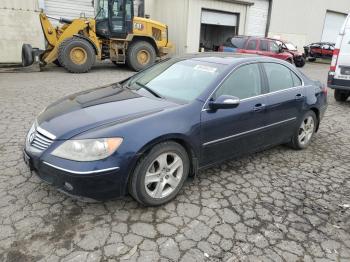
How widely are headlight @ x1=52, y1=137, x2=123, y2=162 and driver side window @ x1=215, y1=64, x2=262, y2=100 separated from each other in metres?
1.35

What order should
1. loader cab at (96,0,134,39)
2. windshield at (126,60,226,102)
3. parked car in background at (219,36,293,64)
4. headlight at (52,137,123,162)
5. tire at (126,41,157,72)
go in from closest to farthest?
headlight at (52,137,123,162) < windshield at (126,60,226,102) < loader cab at (96,0,134,39) < tire at (126,41,157,72) < parked car in background at (219,36,293,64)

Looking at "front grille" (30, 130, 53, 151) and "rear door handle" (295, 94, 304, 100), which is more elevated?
"rear door handle" (295, 94, 304, 100)

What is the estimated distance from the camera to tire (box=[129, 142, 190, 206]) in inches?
115

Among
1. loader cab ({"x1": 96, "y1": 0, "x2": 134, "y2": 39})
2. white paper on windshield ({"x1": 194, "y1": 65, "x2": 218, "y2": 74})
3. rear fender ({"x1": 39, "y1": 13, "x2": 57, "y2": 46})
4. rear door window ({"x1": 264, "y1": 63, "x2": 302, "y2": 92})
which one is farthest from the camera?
loader cab ({"x1": 96, "y1": 0, "x2": 134, "y2": 39})

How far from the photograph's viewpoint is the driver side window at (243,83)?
362 centimetres

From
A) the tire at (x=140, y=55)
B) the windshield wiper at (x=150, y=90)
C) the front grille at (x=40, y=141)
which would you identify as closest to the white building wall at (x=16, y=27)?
the tire at (x=140, y=55)

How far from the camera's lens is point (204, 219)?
3031 mm

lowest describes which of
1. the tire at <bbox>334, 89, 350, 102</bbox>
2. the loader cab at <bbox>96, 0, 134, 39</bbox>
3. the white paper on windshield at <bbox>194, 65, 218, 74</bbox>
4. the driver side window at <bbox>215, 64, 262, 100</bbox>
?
the tire at <bbox>334, 89, 350, 102</bbox>

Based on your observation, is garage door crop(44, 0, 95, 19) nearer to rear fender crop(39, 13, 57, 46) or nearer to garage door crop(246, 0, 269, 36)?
rear fender crop(39, 13, 57, 46)

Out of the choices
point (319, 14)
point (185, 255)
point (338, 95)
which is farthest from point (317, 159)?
point (319, 14)

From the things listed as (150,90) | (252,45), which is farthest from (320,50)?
(150,90)

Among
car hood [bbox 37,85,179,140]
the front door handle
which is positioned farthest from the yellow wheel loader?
the front door handle

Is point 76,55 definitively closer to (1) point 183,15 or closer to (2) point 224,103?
(1) point 183,15

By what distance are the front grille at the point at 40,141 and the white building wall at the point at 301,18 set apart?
833 inches
